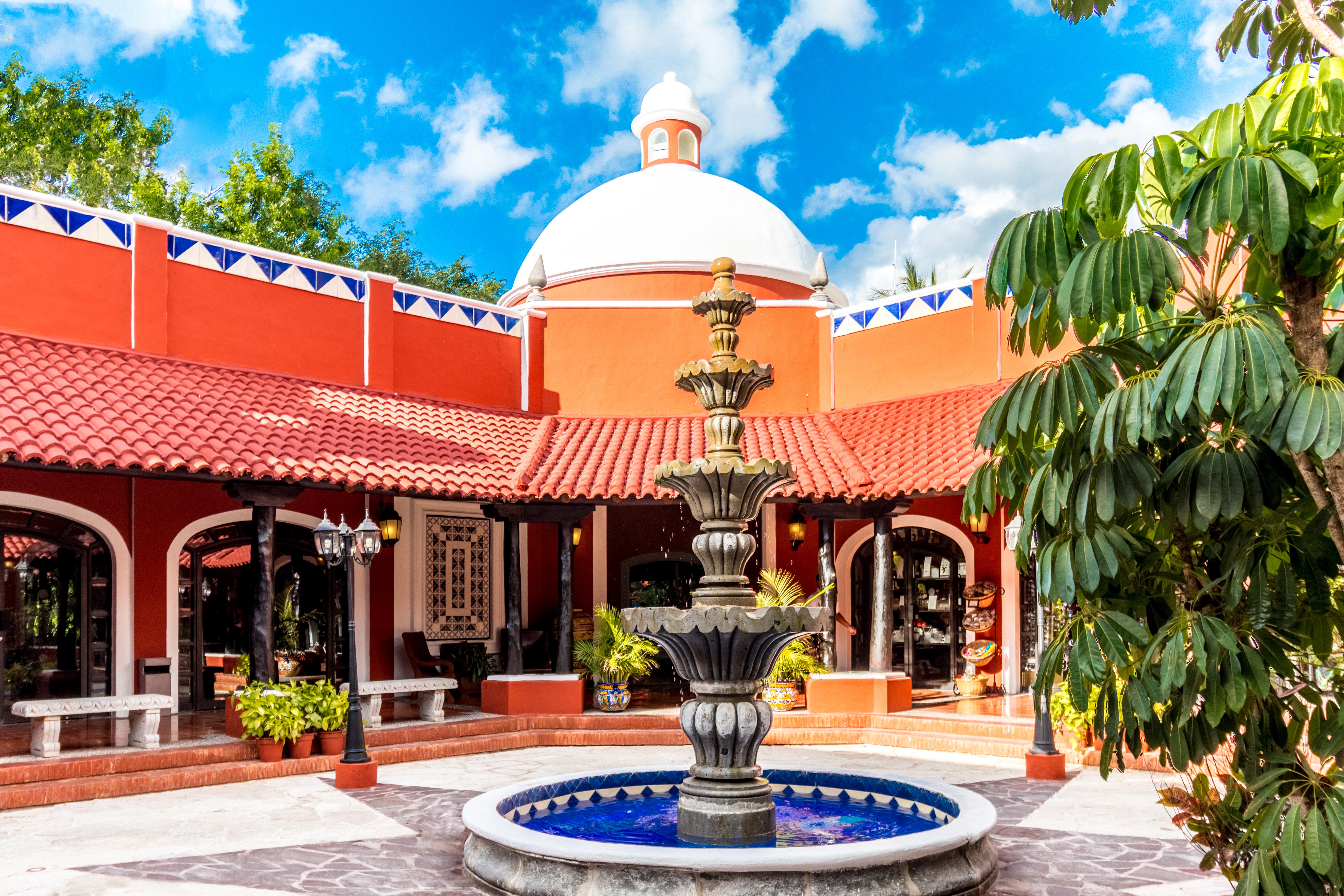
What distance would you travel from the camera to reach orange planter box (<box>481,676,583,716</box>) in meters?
13.2

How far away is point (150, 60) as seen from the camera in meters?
43.0

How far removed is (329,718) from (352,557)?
74.7 inches

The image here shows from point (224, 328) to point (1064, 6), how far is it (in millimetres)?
9681

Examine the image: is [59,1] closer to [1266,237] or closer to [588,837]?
[588,837]

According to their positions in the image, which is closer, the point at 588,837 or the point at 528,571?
the point at 588,837

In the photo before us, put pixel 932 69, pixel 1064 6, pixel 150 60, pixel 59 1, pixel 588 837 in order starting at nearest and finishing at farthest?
pixel 588 837, pixel 1064 6, pixel 59 1, pixel 150 60, pixel 932 69

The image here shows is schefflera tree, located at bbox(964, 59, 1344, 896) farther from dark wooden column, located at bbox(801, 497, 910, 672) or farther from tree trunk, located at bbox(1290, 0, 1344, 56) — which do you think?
dark wooden column, located at bbox(801, 497, 910, 672)

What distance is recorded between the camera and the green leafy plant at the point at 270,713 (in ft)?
34.2

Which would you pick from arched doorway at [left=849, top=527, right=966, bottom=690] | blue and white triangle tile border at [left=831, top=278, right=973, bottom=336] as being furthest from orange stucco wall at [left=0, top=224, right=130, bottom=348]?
arched doorway at [left=849, top=527, right=966, bottom=690]

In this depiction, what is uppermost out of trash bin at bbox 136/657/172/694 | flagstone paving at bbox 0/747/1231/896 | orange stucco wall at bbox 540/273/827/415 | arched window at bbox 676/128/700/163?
arched window at bbox 676/128/700/163

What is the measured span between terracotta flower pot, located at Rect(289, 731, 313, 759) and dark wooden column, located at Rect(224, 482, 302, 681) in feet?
2.19

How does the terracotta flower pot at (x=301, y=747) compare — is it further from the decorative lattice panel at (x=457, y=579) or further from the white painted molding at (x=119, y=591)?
the decorative lattice panel at (x=457, y=579)

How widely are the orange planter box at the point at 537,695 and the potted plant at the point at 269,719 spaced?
299 centimetres

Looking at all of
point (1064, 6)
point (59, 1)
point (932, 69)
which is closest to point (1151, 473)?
point (1064, 6)
